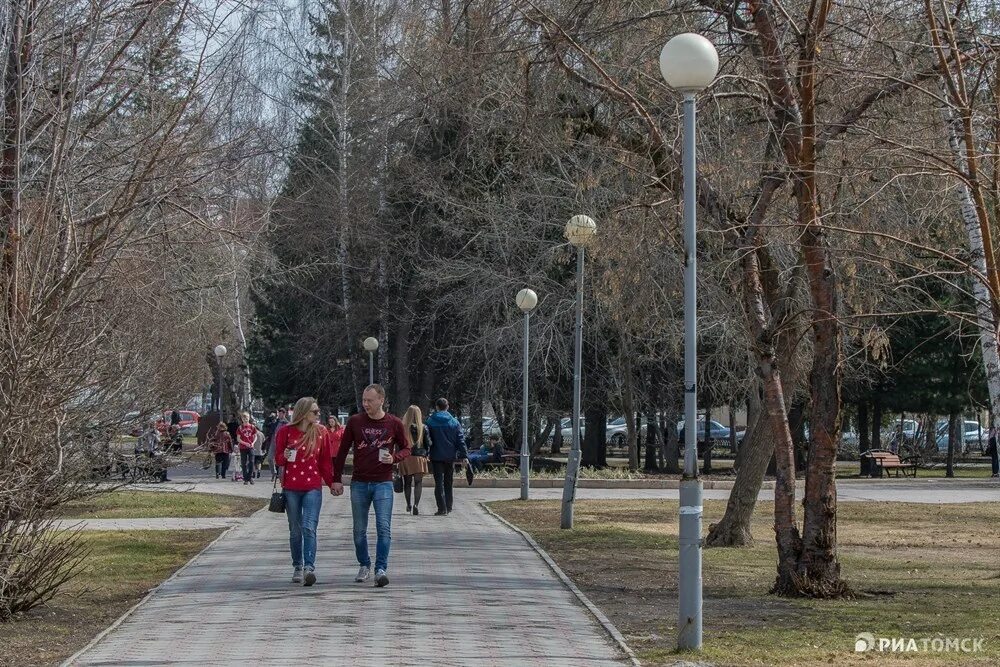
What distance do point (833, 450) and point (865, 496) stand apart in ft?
57.0

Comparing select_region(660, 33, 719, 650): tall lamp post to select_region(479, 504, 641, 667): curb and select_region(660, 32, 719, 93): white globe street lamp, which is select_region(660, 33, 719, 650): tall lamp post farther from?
select_region(479, 504, 641, 667): curb

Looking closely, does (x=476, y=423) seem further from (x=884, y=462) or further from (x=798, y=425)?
(x=884, y=462)

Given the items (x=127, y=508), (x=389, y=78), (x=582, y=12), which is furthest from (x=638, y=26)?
(x=389, y=78)

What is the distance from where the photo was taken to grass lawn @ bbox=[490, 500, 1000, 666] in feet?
30.1

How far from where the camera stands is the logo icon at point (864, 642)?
907 centimetres

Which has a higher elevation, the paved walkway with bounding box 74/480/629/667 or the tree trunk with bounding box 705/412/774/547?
the tree trunk with bounding box 705/412/774/547

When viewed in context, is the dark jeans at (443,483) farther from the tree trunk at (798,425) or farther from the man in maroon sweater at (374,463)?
the tree trunk at (798,425)

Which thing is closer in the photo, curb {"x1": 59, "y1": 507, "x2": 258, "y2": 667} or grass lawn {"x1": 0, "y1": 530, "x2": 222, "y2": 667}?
curb {"x1": 59, "y1": 507, "x2": 258, "y2": 667}

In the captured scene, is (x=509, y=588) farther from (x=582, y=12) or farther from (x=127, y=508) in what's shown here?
(x=127, y=508)

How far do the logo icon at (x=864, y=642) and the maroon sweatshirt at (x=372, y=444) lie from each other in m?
4.00

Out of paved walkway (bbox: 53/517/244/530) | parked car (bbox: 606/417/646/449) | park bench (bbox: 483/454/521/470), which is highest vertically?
parked car (bbox: 606/417/646/449)

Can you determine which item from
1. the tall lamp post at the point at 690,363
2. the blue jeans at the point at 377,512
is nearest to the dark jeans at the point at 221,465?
the blue jeans at the point at 377,512

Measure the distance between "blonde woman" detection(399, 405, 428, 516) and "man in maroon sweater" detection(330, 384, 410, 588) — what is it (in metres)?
6.78

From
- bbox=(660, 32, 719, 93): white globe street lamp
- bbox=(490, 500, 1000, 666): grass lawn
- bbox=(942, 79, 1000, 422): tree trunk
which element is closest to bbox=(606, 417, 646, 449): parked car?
bbox=(490, 500, 1000, 666): grass lawn
